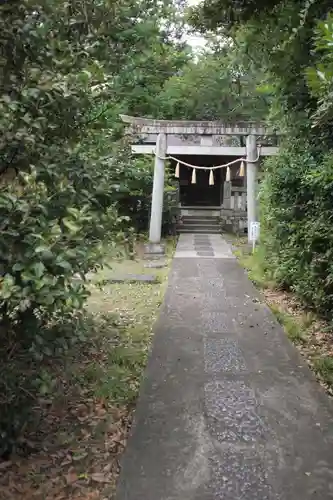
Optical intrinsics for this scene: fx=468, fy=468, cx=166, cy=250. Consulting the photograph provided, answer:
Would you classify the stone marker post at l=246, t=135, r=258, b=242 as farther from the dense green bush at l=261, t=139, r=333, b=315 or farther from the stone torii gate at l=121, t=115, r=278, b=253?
the dense green bush at l=261, t=139, r=333, b=315

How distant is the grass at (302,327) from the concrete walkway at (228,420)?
0.47 feet

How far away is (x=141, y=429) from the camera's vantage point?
10.7 ft

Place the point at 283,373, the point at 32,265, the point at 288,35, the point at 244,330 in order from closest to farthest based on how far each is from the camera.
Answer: the point at 32,265, the point at 283,373, the point at 288,35, the point at 244,330

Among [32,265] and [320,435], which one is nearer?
[32,265]

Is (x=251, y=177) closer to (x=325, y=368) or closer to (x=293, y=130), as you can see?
(x=293, y=130)

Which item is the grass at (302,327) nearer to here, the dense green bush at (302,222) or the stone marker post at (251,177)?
the dense green bush at (302,222)

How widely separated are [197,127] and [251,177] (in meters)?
2.11

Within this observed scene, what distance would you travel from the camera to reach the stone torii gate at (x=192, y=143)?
1311 cm

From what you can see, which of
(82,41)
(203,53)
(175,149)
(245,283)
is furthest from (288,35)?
(203,53)

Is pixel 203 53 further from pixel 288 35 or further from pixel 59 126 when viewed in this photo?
pixel 59 126

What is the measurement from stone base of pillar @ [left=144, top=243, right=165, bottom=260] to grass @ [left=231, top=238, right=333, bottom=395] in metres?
3.94

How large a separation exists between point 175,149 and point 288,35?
28.8ft

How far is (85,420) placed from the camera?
11.7ft

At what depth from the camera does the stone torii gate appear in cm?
1311
